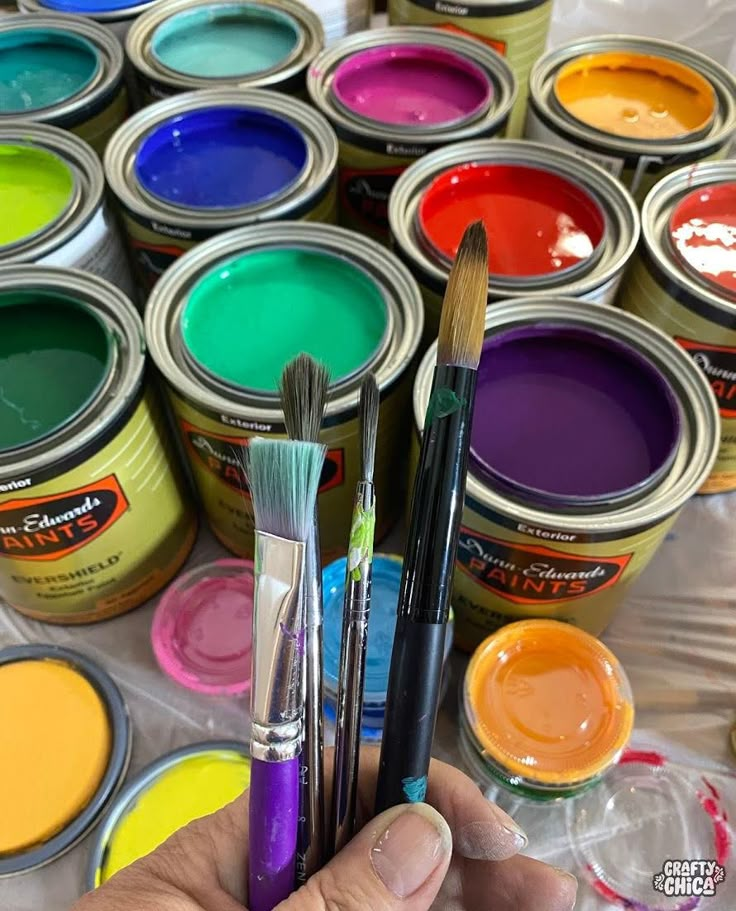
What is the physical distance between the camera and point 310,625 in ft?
2.02

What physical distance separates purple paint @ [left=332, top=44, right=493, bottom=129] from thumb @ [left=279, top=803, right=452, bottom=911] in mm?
1146

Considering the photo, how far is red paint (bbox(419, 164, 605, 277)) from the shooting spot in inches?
46.1

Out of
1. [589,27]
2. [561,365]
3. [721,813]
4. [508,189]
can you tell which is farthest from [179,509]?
[589,27]

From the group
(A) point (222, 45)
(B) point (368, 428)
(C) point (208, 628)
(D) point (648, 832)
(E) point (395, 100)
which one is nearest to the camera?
(B) point (368, 428)

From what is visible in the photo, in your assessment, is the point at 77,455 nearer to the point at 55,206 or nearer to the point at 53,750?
the point at 53,750

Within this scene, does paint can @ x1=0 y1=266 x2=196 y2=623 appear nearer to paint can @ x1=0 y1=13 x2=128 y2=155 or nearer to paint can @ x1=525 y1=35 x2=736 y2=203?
paint can @ x1=0 y1=13 x2=128 y2=155

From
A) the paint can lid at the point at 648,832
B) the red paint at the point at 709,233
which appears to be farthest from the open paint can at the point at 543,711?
the red paint at the point at 709,233

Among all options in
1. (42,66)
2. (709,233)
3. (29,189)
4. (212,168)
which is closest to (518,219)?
(709,233)

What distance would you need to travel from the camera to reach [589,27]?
1.97 meters

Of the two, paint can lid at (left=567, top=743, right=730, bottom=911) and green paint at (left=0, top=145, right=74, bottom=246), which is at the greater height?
green paint at (left=0, top=145, right=74, bottom=246)

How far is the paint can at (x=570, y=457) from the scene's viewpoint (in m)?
0.90

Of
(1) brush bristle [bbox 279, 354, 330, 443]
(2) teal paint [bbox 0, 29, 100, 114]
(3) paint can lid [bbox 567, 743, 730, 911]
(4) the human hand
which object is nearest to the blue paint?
(2) teal paint [bbox 0, 29, 100, 114]

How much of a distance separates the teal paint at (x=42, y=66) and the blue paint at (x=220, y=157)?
230 millimetres

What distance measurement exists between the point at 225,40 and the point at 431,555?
1.35 m
